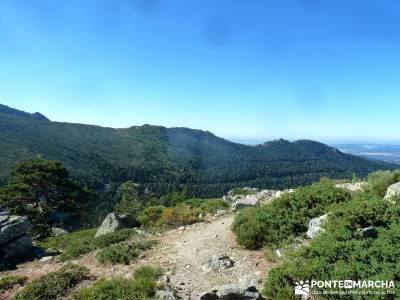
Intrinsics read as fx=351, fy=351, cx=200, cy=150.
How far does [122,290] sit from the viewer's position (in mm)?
11477

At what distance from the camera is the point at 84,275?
14.1 m

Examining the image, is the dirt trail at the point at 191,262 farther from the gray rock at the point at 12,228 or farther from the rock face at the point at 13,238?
the gray rock at the point at 12,228

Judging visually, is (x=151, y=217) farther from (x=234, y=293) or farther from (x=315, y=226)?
(x=234, y=293)

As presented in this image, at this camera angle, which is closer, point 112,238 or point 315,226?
point 315,226

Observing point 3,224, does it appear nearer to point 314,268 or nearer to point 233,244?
point 233,244

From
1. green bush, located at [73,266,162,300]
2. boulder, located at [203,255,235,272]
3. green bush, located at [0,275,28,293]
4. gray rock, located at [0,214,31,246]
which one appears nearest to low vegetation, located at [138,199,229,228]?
gray rock, located at [0,214,31,246]

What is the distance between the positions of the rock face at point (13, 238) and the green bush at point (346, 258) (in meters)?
14.3

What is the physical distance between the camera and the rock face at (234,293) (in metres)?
9.89

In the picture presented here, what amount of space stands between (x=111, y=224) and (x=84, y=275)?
7.97 metres

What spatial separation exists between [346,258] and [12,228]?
16629mm

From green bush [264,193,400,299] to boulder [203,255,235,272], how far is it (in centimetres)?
313
